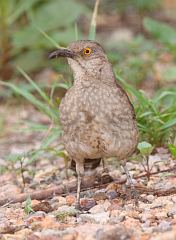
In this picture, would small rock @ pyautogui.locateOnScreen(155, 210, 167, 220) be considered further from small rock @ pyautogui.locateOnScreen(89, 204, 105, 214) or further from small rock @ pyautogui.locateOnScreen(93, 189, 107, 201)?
small rock @ pyautogui.locateOnScreen(93, 189, 107, 201)

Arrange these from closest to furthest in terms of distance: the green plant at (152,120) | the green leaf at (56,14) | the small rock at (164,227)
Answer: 1. the small rock at (164,227)
2. the green plant at (152,120)
3. the green leaf at (56,14)

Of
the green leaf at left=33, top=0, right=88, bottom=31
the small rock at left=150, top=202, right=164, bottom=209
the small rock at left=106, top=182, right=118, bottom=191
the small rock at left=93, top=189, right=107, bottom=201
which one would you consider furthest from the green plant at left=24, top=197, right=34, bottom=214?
the green leaf at left=33, top=0, right=88, bottom=31

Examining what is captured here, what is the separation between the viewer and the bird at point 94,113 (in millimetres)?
4266

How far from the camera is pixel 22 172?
15.9ft

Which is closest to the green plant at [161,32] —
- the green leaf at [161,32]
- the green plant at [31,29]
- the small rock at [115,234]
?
the green leaf at [161,32]

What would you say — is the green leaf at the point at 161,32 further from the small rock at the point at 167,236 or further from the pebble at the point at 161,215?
the small rock at the point at 167,236

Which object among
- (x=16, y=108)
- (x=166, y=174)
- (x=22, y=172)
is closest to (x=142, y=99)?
(x=166, y=174)

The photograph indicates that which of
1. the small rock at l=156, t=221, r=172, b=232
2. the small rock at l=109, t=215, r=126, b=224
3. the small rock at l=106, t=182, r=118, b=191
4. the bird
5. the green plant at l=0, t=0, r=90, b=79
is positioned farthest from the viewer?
the green plant at l=0, t=0, r=90, b=79

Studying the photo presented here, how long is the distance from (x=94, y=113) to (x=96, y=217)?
633 mm

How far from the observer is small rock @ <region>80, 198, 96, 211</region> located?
4.31m

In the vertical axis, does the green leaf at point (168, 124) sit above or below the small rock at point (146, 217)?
above

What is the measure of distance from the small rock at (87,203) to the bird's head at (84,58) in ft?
2.40

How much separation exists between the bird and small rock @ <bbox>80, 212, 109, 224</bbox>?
0.32 metres

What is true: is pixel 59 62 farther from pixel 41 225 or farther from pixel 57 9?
pixel 41 225
